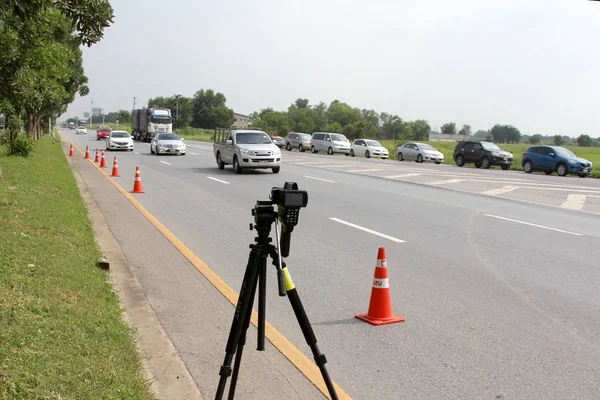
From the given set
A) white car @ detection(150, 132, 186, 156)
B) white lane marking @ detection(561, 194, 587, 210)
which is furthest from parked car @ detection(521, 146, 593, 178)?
white car @ detection(150, 132, 186, 156)

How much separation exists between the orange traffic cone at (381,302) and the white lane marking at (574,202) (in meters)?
10.8

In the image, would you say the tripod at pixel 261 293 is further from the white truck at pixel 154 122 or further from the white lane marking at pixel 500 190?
the white truck at pixel 154 122

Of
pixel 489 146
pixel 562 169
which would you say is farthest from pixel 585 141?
pixel 562 169

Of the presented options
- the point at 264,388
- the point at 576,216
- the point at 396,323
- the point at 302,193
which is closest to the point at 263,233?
the point at 302,193

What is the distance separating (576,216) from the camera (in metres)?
12.9

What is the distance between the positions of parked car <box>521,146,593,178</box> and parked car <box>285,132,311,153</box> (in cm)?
2271

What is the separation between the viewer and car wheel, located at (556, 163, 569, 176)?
29.2 m

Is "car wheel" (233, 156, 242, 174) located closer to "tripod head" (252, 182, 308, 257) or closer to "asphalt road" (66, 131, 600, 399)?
"asphalt road" (66, 131, 600, 399)

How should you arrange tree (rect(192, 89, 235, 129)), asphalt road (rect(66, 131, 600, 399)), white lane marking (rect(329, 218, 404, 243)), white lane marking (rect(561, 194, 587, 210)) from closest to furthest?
asphalt road (rect(66, 131, 600, 399)), white lane marking (rect(329, 218, 404, 243)), white lane marking (rect(561, 194, 587, 210)), tree (rect(192, 89, 235, 129))

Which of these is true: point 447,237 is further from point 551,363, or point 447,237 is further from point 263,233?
point 263,233

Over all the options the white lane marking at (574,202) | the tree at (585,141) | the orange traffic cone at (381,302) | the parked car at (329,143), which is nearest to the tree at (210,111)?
the tree at (585,141)

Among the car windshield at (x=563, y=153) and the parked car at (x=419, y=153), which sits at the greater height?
the car windshield at (x=563, y=153)

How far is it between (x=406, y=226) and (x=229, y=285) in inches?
199

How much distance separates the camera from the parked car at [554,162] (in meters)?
28.9
